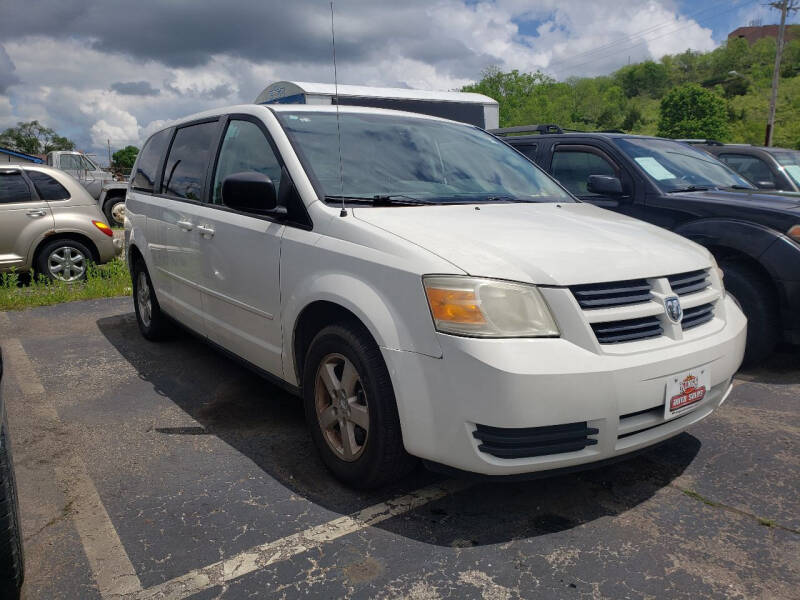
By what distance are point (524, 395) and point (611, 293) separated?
586 millimetres

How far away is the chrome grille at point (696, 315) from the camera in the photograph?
2816 millimetres

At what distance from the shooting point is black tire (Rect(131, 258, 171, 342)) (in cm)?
528

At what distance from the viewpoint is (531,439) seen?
236cm

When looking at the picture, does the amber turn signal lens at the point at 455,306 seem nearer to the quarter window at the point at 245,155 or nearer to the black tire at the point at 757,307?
the quarter window at the point at 245,155

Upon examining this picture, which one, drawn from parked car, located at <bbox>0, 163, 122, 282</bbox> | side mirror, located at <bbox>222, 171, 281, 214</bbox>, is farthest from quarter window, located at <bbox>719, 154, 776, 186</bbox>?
parked car, located at <bbox>0, 163, 122, 282</bbox>

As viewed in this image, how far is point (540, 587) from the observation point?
2.23 meters

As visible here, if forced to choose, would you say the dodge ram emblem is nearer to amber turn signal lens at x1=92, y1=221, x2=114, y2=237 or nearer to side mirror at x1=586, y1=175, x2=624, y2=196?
side mirror at x1=586, y1=175, x2=624, y2=196

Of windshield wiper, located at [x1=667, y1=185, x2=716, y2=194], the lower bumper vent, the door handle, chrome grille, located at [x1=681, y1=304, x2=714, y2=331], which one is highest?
windshield wiper, located at [x1=667, y1=185, x2=716, y2=194]

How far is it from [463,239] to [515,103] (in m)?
79.2

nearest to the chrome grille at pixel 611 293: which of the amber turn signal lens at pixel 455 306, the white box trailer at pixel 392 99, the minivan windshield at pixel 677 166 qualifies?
the amber turn signal lens at pixel 455 306

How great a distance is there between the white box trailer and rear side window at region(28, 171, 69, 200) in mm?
4027

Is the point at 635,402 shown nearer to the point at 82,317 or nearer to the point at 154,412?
the point at 154,412

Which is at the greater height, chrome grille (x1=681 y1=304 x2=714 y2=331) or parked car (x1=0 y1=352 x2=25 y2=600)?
chrome grille (x1=681 y1=304 x2=714 y2=331)

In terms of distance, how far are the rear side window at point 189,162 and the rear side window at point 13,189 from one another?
4.12 m
